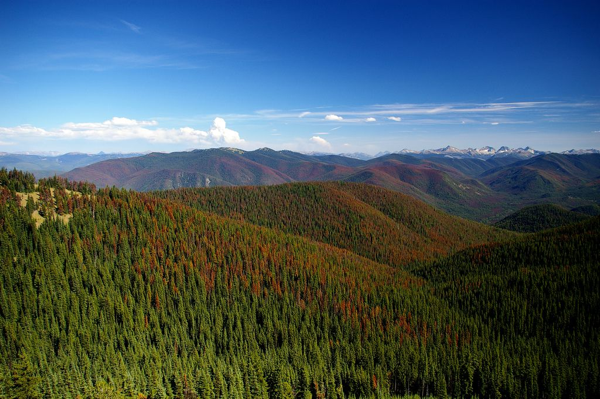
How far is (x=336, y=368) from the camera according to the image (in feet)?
261

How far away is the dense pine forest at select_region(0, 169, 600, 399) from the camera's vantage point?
70812 millimetres

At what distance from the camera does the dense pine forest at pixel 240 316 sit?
70.8 m

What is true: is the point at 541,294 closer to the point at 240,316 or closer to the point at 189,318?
the point at 240,316

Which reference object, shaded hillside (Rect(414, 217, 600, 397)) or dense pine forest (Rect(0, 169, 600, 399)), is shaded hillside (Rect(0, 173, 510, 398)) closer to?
dense pine forest (Rect(0, 169, 600, 399))

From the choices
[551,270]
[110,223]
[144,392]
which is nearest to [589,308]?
[551,270]

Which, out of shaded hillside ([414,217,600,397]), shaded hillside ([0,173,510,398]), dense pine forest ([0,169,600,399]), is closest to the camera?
shaded hillside ([0,173,510,398])

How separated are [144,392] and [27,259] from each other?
193 ft

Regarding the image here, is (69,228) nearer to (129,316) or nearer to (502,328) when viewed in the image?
(129,316)

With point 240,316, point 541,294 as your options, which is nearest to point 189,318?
point 240,316

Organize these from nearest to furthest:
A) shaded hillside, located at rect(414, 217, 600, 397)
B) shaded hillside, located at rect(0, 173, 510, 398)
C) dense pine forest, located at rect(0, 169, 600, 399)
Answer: shaded hillside, located at rect(0, 173, 510, 398) < dense pine forest, located at rect(0, 169, 600, 399) < shaded hillside, located at rect(414, 217, 600, 397)

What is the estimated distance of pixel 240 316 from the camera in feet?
324

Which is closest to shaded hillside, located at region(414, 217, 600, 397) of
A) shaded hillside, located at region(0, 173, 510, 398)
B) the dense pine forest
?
the dense pine forest

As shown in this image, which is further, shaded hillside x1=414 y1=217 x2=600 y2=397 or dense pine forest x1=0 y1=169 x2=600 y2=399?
shaded hillside x1=414 y1=217 x2=600 y2=397

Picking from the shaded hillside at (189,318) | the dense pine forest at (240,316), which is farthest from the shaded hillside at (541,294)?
the shaded hillside at (189,318)
